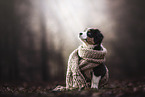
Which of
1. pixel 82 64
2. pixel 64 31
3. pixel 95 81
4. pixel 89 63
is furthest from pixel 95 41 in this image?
pixel 64 31

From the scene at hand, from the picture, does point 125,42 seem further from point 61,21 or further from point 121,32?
point 61,21

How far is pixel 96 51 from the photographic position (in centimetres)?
449

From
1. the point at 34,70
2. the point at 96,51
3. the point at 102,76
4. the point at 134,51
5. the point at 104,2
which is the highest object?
the point at 104,2

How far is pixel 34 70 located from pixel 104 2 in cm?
812

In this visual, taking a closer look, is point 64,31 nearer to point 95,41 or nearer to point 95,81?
point 95,41

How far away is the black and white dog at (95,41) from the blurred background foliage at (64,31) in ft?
30.4

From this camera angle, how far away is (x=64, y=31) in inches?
584

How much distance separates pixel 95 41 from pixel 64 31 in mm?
10536

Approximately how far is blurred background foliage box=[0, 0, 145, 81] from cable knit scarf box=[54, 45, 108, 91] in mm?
8798

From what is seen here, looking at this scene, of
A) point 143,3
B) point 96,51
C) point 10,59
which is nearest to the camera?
point 96,51

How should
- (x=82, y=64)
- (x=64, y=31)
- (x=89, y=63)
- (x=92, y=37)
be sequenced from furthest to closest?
(x=64, y=31)
(x=82, y=64)
(x=89, y=63)
(x=92, y=37)

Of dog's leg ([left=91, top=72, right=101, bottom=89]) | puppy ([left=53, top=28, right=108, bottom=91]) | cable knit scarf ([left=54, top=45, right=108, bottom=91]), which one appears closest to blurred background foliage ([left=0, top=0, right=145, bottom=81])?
cable knit scarf ([left=54, top=45, right=108, bottom=91])

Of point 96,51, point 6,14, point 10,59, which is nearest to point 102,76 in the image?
point 96,51

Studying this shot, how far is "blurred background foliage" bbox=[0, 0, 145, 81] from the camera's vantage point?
Result: 13.7m
